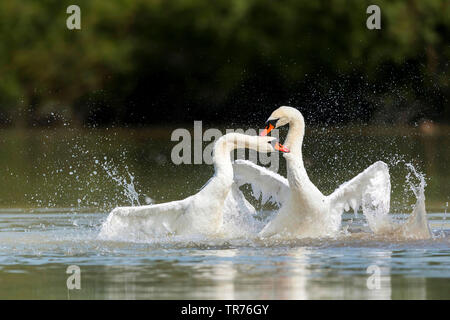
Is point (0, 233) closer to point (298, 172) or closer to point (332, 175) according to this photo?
point (298, 172)

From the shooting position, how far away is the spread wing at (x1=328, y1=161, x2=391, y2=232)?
37.6 ft

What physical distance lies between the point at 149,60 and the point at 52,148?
1479cm

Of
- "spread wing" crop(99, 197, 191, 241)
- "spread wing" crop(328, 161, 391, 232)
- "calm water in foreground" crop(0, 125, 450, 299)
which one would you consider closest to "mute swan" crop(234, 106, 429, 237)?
"spread wing" crop(328, 161, 391, 232)

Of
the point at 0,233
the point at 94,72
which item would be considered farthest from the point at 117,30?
the point at 0,233

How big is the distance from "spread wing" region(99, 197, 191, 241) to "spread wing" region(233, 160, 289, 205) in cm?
109

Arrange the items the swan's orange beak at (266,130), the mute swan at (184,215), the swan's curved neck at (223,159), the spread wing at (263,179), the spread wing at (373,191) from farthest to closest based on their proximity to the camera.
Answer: the spread wing at (263,179) < the swan's orange beak at (266,130) < the spread wing at (373,191) < the swan's curved neck at (223,159) < the mute swan at (184,215)

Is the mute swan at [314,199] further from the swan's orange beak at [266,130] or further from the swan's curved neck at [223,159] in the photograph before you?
the swan's curved neck at [223,159]

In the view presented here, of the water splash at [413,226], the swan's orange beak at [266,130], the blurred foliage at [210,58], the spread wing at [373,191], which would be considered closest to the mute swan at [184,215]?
the swan's orange beak at [266,130]

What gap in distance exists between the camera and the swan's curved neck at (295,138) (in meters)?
11.6

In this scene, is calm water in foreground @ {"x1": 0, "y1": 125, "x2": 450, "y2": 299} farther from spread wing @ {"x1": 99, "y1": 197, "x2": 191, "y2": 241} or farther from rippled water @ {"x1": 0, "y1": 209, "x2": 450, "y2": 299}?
spread wing @ {"x1": 99, "y1": 197, "x2": 191, "y2": 241}

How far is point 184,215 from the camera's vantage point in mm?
11242

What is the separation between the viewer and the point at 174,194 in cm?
1620

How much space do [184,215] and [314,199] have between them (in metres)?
1.21

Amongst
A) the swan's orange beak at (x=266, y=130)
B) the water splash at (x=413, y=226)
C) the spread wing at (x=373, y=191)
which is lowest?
the water splash at (x=413, y=226)
